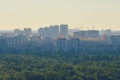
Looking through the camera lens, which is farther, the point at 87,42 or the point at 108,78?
the point at 87,42

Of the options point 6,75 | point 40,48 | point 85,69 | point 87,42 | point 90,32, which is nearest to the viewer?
point 6,75

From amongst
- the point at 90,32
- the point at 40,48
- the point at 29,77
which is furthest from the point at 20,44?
the point at 29,77

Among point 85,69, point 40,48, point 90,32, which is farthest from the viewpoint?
point 90,32

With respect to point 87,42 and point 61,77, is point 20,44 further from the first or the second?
Answer: point 61,77

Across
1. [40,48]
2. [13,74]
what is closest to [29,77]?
[13,74]

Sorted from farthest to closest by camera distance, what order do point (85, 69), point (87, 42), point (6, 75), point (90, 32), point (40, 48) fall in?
point (90, 32)
point (87, 42)
point (40, 48)
point (85, 69)
point (6, 75)

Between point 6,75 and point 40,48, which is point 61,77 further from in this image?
point 40,48

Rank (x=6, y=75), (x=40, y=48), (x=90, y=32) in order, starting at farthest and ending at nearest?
(x=90, y=32), (x=40, y=48), (x=6, y=75)

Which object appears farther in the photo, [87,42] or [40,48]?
[87,42]
